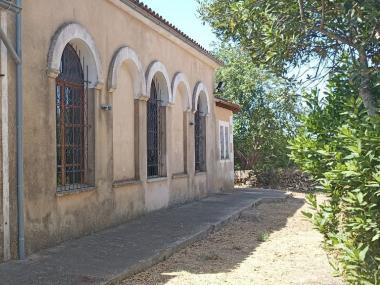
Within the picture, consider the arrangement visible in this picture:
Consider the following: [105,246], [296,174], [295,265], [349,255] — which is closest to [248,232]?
[295,265]

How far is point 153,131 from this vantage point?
1263cm

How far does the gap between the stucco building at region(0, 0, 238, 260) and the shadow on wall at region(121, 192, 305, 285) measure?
69.0 inches

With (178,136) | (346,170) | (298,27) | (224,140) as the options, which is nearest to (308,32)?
(298,27)

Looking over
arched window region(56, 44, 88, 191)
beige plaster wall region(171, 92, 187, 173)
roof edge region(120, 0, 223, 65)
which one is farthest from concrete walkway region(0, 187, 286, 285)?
roof edge region(120, 0, 223, 65)

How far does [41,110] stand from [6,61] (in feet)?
3.34

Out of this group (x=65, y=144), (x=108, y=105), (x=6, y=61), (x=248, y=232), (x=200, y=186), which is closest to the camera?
(x=6, y=61)

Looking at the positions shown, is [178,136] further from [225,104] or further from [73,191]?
[73,191]

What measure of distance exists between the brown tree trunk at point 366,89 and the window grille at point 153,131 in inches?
291

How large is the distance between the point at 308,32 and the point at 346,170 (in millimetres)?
1693

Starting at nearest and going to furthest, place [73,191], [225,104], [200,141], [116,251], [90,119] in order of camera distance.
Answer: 1. [116,251]
2. [73,191]
3. [90,119]
4. [200,141]
5. [225,104]

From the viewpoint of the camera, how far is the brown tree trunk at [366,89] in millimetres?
5207

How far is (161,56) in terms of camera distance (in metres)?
12.7

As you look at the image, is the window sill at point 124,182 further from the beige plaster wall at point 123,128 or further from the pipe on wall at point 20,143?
the pipe on wall at point 20,143

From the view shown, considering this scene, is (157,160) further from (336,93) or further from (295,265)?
(336,93)
